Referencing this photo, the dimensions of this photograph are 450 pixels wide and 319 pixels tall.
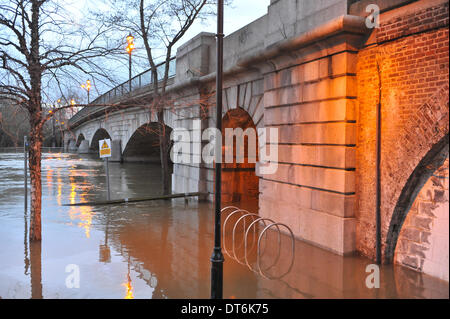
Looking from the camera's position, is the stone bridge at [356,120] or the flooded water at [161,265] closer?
the flooded water at [161,265]

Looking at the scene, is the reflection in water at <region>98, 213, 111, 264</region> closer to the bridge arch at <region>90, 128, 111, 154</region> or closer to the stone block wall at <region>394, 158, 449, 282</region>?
the stone block wall at <region>394, 158, 449, 282</region>

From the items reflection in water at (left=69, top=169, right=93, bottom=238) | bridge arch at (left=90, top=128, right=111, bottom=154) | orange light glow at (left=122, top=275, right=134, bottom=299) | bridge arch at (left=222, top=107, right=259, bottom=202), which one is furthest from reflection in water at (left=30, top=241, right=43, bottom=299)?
bridge arch at (left=90, top=128, right=111, bottom=154)

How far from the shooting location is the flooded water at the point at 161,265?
21.0 feet

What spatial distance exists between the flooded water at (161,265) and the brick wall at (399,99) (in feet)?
4.57

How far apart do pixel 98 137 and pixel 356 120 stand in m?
47.5

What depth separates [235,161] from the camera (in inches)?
624

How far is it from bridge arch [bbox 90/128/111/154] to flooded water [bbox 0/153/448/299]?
3716 centimetres

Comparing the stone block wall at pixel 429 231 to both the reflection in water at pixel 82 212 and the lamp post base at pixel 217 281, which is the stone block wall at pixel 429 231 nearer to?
the lamp post base at pixel 217 281

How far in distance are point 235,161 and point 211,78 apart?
3274mm

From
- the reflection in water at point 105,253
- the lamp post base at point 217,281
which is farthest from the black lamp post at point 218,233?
the reflection in water at point 105,253

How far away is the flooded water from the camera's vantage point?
21.0ft

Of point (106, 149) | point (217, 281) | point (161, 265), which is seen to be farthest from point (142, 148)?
point (217, 281)
